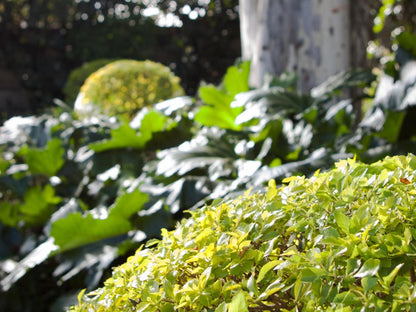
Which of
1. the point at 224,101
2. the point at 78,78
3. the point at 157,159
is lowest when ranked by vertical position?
the point at 78,78

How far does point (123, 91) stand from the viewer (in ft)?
16.1

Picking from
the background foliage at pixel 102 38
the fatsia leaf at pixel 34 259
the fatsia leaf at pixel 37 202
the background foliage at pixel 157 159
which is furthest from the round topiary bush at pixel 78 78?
the fatsia leaf at pixel 34 259

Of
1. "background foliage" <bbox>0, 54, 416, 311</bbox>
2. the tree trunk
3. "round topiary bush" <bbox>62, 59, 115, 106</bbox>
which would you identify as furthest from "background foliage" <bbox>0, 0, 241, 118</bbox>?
"background foliage" <bbox>0, 54, 416, 311</bbox>

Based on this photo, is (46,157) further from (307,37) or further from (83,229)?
(307,37)

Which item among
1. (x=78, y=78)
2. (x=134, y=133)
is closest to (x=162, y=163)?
(x=134, y=133)

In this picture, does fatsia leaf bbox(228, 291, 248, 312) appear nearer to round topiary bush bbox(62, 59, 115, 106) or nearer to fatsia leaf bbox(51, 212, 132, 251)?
fatsia leaf bbox(51, 212, 132, 251)

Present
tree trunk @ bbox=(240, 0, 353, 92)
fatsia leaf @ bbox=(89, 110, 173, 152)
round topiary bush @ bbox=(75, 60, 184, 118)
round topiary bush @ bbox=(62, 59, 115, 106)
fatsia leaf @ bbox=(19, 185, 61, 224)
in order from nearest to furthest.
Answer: fatsia leaf @ bbox=(89, 110, 173, 152)
fatsia leaf @ bbox=(19, 185, 61, 224)
tree trunk @ bbox=(240, 0, 353, 92)
round topiary bush @ bbox=(75, 60, 184, 118)
round topiary bush @ bbox=(62, 59, 115, 106)

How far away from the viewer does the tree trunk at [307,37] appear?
12.2 ft

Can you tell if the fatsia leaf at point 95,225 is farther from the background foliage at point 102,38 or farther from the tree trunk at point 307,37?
the background foliage at point 102,38

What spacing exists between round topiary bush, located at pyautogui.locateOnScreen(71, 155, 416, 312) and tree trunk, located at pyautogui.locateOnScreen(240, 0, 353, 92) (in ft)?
9.22

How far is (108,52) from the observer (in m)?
9.86

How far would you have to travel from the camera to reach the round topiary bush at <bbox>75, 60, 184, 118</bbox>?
4832 millimetres

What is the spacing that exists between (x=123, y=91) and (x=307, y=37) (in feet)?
6.62

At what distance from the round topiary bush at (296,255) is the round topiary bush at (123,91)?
153 inches
